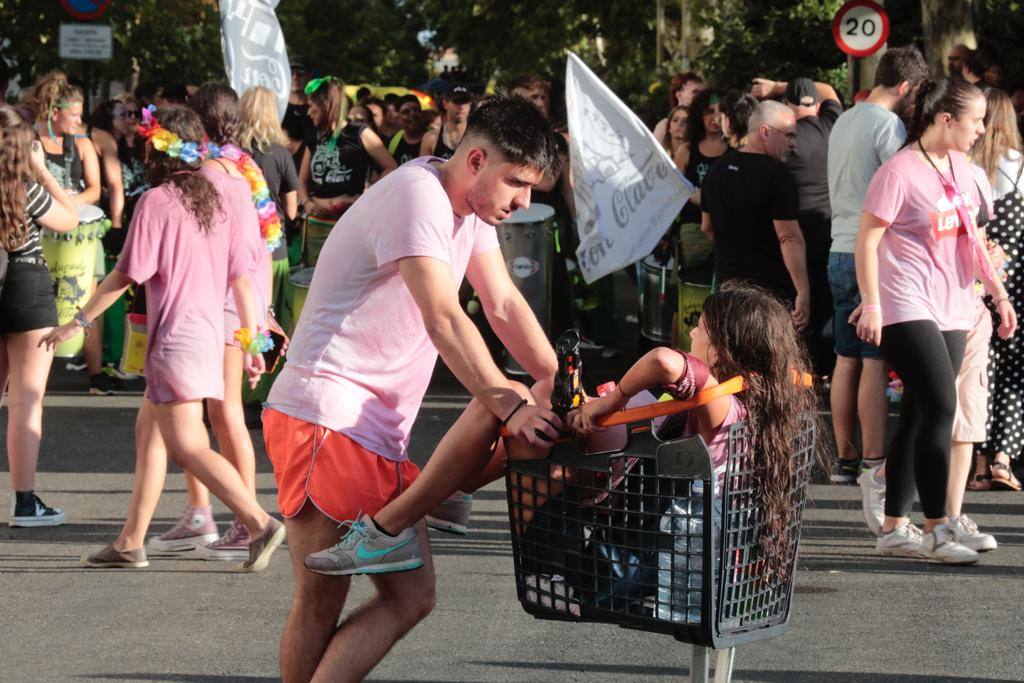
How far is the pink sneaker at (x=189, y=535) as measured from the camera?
6898 mm

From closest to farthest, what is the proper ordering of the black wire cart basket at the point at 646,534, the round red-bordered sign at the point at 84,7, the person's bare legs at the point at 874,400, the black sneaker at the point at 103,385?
the black wire cart basket at the point at 646,534
the person's bare legs at the point at 874,400
the black sneaker at the point at 103,385
the round red-bordered sign at the point at 84,7

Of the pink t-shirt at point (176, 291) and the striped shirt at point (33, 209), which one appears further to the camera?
the striped shirt at point (33, 209)

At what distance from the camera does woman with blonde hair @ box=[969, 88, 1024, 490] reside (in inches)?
307

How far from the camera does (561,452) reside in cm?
340

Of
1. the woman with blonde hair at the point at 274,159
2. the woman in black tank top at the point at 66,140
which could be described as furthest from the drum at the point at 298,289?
the woman in black tank top at the point at 66,140

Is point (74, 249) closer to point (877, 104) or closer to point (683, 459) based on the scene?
point (877, 104)

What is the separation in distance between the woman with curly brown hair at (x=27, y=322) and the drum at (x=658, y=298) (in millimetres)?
4789

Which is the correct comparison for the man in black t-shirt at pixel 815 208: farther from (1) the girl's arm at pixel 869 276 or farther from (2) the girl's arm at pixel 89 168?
(2) the girl's arm at pixel 89 168

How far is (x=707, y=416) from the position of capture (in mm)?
3641

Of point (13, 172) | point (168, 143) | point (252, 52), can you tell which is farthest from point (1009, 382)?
point (252, 52)

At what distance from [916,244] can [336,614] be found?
3397 millimetres

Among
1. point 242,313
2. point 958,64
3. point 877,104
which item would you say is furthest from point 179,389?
point 958,64

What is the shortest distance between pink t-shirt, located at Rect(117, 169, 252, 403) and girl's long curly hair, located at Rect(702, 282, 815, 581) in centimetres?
293

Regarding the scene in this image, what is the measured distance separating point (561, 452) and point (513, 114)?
840 millimetres
